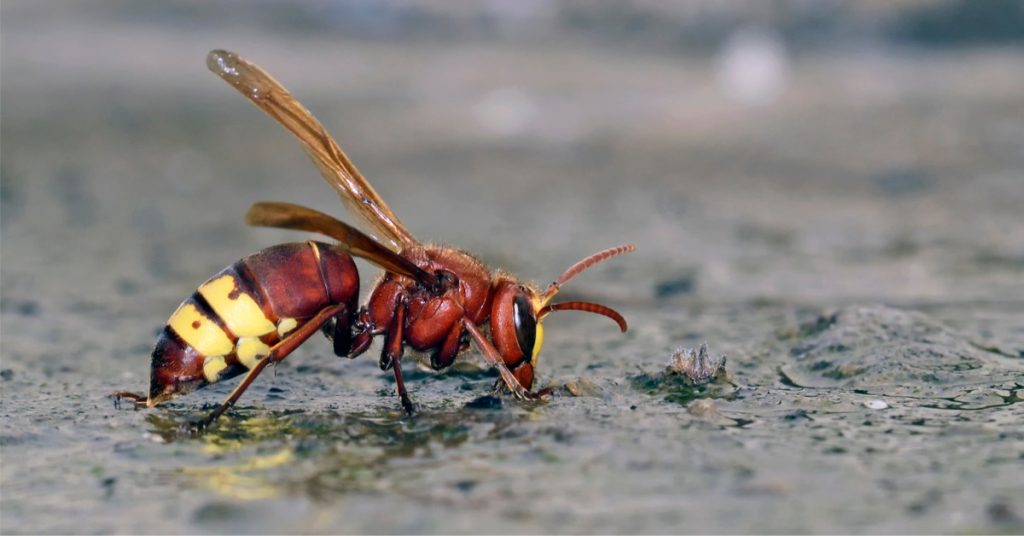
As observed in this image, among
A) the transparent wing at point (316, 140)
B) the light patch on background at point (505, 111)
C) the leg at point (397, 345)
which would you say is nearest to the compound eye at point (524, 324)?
the leg at point (397, 345)

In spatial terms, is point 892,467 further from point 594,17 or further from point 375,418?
point 594,17

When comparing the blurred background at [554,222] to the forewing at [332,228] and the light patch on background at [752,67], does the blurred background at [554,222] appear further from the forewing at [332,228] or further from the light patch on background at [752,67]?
the forewing at [332,228]

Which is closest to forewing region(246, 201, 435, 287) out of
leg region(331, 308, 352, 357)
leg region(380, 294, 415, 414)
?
leg region(380, 294, 415, 414)

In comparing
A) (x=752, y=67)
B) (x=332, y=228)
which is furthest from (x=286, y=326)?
(x=752, y=67)

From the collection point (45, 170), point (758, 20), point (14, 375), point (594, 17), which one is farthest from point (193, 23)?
point (14, 375)

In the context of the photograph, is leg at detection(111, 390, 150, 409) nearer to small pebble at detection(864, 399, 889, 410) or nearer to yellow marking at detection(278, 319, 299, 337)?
yellow marking at detection(278, 319, 299, 337)
